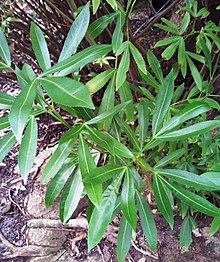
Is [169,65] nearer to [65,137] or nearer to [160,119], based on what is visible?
[160,119]

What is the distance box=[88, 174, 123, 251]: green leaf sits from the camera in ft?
2.63

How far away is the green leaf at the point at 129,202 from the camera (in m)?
0.79

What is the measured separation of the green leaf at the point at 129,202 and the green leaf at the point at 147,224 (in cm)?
16

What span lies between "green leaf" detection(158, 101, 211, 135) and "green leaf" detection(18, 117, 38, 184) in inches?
12.7

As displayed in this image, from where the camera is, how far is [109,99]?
0.97 m

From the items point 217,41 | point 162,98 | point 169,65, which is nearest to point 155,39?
point 169,65

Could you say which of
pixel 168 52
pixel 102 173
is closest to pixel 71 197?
pixel 102 173

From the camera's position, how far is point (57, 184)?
3.01 feet

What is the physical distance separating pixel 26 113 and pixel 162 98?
17.3 inches

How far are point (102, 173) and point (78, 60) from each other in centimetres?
25

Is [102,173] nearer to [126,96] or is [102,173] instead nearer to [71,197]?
[71,197]

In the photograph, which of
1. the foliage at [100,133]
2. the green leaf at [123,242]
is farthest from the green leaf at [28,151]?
the green leaf at [123,242]

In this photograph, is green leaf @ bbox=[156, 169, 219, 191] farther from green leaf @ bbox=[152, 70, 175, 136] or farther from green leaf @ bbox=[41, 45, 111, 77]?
green leaf @ bbox=[41, 45, 111, 77]

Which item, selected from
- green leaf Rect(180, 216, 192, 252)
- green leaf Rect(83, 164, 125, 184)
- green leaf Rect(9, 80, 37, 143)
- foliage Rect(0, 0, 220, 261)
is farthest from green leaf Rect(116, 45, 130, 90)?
green leaf Rect(180, 216, 192, 252)
